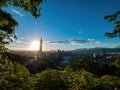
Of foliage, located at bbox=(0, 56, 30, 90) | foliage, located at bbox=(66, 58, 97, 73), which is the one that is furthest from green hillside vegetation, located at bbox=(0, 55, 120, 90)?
foliage, located at bbox=(66, 58, 97, 73)

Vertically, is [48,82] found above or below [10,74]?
below

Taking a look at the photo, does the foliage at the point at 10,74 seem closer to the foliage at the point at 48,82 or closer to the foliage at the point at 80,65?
the foliage at the point at 48,82

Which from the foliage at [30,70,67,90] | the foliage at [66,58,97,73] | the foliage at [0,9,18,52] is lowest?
the foliage at [66,58,97,73]

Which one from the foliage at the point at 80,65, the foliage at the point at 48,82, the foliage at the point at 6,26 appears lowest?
the foliage at the point at 80,65

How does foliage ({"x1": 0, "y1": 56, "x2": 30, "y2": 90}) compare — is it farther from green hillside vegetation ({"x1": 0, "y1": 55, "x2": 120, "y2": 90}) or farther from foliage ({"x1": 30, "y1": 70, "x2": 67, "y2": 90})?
foliage ({"x1": 30, "y1": 70, "x2": 67, "y2": 90})

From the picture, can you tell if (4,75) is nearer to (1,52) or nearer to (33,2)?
(1,52)

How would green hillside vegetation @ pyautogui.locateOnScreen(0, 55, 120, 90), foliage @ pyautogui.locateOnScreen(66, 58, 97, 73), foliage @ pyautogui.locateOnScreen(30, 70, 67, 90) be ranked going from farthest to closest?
foliage @ pyautogui.locateOnScreen(66, 58, 97, 73) < foliage @ pyautogui.locateOnScreen(30, 70, 67, 90) < green hillside vegetation @ pyautogui.locateOnScreen(0, 55, 120, 90)

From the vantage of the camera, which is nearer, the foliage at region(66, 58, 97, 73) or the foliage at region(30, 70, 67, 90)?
the foliage at region(30, 70, 67, 90)

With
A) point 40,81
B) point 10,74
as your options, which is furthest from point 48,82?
point 10,74

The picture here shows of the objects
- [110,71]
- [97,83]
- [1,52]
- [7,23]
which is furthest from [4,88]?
[110,71]

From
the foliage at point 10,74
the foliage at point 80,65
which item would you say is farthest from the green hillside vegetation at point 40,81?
the foliage at point 80,65

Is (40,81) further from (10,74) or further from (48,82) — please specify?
(10,74)

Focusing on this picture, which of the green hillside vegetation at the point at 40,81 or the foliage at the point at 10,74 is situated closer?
the foliage at the point at 10,74
